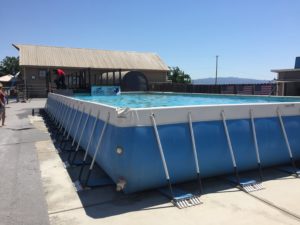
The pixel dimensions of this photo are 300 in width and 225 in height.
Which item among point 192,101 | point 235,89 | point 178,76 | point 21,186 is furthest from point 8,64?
point 21,186

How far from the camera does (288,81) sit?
24.7 metres

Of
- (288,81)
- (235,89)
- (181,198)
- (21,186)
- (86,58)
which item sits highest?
(86,58)

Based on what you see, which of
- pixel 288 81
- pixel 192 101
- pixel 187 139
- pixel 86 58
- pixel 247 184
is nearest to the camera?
pixel 187 139

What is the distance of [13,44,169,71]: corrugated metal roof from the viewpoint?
1398 inches

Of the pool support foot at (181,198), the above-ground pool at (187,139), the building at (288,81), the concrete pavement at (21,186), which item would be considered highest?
the building at (288,81)

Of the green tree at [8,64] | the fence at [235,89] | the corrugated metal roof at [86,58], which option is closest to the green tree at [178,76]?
the corrugated metal roof at [86,58]

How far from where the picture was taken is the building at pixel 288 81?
1986cm

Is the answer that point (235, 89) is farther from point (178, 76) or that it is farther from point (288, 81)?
point (178, 76)

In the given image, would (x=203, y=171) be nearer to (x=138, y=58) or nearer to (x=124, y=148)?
(x=124, y=148)

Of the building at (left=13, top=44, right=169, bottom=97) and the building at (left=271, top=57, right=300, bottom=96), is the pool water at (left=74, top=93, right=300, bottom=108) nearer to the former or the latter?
the building at (left=271, top=57, right=300, bottom=96)

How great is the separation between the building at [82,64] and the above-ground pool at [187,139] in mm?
22656

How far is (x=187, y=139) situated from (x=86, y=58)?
36079 mm

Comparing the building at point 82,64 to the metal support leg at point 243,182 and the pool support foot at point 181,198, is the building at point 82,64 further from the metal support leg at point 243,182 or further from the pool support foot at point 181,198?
the pool support foot at point 181,198

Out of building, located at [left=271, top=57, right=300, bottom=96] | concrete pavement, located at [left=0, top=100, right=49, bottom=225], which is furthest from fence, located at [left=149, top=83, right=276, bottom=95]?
concrete pavement, located at [left=0, top=100, right=49, bottom=225]
